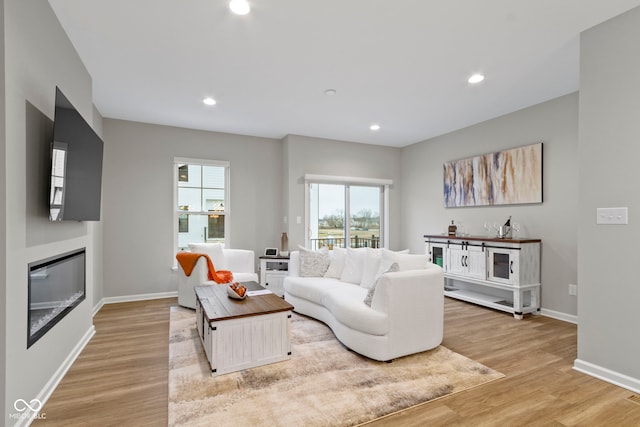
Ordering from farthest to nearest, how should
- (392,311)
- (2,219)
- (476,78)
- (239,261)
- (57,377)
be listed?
1. (239,261)
2. (476,78)
3. (392,311)
4. (57,377)
5. (2,219)

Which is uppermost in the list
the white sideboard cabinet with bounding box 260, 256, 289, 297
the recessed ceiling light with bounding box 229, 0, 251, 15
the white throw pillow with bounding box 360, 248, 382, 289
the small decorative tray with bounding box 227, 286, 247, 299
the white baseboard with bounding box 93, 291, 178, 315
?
the recessed ceiling light with bounding box 229, 0, 251, 15

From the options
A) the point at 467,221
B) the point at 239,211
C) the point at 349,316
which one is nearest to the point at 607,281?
the point at 349,316

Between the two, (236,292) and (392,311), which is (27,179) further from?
(392,311)

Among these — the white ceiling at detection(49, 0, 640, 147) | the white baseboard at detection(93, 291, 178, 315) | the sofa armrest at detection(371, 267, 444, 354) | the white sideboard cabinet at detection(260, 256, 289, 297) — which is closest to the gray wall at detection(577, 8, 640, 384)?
the white ceiling at detection(49, 0, 640, 147)

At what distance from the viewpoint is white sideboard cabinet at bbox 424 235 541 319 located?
4051 millimetres

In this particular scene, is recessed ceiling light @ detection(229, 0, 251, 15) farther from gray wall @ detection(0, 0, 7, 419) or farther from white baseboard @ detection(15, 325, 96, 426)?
white baseboard @ detection(15, 325, 96, 426)

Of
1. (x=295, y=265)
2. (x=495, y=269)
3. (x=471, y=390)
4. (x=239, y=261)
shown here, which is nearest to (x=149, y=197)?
(x=239, y=261)

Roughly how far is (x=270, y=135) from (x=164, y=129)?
165 centimetres

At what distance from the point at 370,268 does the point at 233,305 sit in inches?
63.0

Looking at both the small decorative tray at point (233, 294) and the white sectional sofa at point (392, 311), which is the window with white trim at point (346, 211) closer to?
the white sectional sofa at point (392, 311)

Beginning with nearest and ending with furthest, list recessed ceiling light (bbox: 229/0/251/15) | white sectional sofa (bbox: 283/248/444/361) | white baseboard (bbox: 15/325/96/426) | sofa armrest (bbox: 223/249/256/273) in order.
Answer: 1. white baseboard (bbox: 15/325/96/426)
2. recessed ceiling light (bbox: 229/0/251/15)
3. white sectional sofa (bbox: 283/248/444/361)
4. sofa armrest (bbox: 223/249/256/273)

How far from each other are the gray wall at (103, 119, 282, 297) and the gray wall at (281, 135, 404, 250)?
27.5 inches

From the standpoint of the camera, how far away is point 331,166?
5922 mm

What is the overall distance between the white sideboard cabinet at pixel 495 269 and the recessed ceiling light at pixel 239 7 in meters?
3.82
